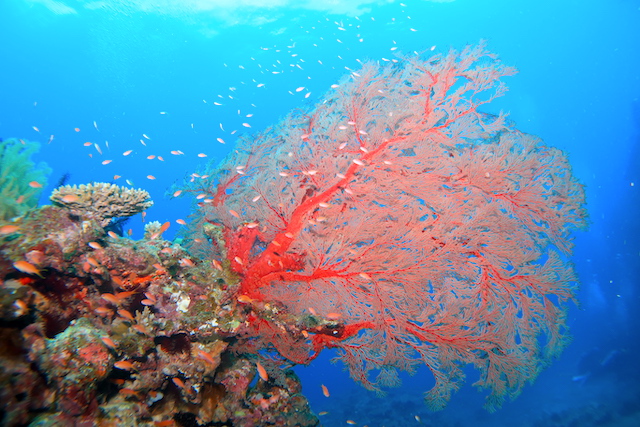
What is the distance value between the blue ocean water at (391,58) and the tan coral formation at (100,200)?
1334 centimetres

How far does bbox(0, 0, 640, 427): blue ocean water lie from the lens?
90.7 ft

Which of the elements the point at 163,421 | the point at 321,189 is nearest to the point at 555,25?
the point at 321,189

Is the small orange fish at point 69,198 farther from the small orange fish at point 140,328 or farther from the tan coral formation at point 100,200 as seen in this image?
the small orange fish at point 140,328

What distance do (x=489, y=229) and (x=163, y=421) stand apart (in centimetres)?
576

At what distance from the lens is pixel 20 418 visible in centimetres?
240

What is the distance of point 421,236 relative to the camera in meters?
4.34

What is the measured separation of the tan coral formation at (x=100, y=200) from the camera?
3992 millimetres

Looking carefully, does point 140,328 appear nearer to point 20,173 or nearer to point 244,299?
point 244,299

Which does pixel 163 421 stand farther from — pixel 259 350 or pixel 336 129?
pixel 336 129

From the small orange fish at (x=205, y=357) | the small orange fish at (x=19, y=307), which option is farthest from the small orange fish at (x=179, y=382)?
the small orange fish at (x=19, y=307)

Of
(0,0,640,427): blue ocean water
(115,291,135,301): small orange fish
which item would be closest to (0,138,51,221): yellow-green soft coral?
(115,291,135,301): small orange fish

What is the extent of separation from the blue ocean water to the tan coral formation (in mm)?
13336

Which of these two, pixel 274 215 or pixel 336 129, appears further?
pixel 336 129

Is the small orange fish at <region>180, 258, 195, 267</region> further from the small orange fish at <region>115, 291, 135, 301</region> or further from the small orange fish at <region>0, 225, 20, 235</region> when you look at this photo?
the small orange fish at <region>0, 225, 20, 235</region>
